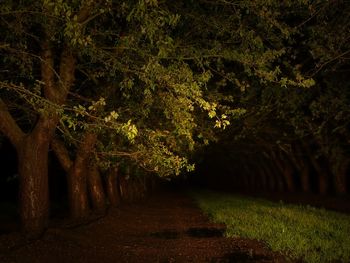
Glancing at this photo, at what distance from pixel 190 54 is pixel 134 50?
1604 millimetres

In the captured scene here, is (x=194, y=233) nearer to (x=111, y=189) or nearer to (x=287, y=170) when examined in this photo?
(x=111, y=189)

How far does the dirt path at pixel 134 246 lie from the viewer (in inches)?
448

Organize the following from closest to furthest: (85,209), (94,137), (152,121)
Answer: (94,137) → (152,121) → (85,209)

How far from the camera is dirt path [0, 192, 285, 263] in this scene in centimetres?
1137

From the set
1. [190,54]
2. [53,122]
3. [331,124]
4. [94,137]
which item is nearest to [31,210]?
[53,122]

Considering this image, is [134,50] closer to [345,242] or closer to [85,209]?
[345,242]

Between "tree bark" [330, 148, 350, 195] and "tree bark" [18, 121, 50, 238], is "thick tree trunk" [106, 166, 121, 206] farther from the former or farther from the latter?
"tree bark" [18, 121, 50, 238]

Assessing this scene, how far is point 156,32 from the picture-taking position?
38.4 ft

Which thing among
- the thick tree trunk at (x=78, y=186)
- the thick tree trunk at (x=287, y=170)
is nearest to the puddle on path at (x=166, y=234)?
the thick tree trunk at (x=78, y=186)

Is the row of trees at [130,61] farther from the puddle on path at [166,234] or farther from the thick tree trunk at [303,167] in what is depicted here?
the thick tree trunk at [303,167]

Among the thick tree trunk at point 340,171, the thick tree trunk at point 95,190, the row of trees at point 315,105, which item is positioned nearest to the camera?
the row of trees at point 315,105

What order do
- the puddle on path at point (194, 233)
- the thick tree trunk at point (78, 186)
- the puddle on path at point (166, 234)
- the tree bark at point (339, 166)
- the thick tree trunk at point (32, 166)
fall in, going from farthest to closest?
the tree bark at point (339, 166), the thick tree trunk at point (78, 186), the puddle on path at point (194, 233), the puddle on path at point (166, 234), the thick tree trunk at point (32, 166)

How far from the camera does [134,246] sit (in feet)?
44.6

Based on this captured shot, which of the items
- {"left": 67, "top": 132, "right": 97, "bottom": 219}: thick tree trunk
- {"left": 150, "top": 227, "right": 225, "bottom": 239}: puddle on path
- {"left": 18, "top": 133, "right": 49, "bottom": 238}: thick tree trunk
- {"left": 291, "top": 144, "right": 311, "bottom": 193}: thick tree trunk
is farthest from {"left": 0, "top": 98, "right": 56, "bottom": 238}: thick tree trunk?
{"left": 291, "top": 144, "right": 311, "bottom": 193}: thick tree trunk
